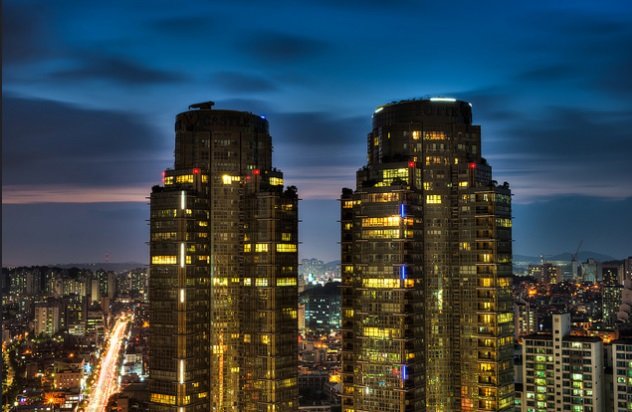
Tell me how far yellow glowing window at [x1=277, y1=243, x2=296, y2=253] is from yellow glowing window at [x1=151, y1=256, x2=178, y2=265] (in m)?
5.08

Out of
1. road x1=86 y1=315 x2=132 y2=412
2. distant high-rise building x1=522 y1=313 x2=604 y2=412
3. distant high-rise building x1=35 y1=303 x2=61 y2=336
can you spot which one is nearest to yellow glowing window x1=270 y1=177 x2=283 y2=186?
distant high-rise building x1=522 y1=313 x2=604 y2=412

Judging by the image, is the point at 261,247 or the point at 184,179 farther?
the point at 184,179

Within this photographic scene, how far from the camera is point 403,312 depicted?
35344mm

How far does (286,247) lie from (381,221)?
18.3 ft

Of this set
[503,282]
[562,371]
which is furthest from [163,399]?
[562,371]

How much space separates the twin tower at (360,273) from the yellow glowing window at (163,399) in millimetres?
64

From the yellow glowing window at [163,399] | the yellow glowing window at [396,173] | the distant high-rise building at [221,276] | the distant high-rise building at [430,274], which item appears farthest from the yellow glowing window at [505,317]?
the yellow glowing window at [163,399]

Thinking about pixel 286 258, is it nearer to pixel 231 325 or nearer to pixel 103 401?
pixel 231 325

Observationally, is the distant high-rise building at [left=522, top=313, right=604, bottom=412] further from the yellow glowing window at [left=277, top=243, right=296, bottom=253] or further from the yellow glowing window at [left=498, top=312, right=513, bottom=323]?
the yellow glowing window at [left=277, top=243, right=296, bottom=253]

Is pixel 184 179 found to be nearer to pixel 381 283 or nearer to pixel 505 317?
pixel 381 283

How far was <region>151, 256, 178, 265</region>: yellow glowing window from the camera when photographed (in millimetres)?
37459

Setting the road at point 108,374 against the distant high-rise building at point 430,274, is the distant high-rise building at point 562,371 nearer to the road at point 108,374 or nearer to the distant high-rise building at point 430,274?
the distant high-rise building at point 430,274

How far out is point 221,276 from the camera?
3884 centimetres

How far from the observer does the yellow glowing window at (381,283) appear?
35688 millimetres
